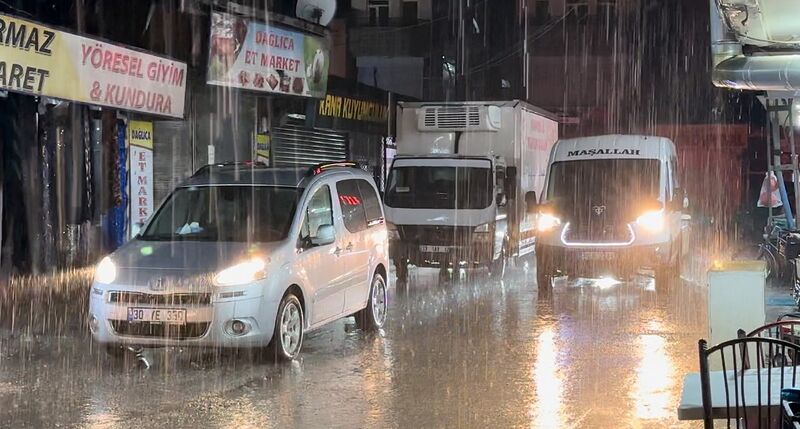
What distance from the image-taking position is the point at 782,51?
10227 mm

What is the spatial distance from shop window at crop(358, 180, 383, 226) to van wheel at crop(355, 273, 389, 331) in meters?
0.64

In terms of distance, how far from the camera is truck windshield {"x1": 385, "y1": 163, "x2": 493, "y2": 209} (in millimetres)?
15797

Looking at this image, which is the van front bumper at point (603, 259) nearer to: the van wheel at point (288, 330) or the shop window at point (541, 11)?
the van wheel at point (288, 330)

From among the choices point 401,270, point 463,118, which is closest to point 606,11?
point 463,118

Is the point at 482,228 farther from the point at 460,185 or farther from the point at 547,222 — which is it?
the point at 547,222

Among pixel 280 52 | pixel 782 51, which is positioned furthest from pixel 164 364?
pixel 280 52

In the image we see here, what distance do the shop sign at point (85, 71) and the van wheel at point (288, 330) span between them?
185 inches

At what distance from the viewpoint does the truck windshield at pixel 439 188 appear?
1580 centimetres

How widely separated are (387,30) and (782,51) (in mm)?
24002

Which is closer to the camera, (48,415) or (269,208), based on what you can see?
(48,415)

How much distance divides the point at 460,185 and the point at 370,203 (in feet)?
18.1

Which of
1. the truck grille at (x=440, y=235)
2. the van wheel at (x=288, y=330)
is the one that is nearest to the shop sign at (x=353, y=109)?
the truck grille at (x=440, y=235)

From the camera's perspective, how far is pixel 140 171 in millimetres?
15234

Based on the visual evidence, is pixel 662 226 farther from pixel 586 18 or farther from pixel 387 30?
pixel 586 18
